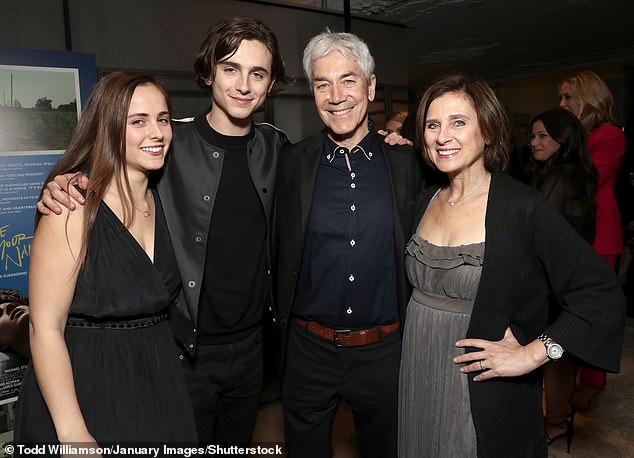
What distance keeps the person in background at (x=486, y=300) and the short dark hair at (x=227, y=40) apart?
0.69 meters

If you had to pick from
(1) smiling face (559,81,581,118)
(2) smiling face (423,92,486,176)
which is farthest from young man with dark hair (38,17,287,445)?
(1) smiling face (559,81,581,118)

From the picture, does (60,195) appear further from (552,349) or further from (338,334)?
(552,349)

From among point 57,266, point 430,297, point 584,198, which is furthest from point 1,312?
point 584,198

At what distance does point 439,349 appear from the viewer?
1760 mm

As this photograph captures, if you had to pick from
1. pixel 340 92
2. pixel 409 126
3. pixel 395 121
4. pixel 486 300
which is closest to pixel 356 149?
pixel 340 92

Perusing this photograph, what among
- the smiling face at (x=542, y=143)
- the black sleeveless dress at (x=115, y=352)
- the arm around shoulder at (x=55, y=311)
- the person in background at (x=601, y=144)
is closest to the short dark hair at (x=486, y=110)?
the black sleeveless dress at (x=115, y=352)

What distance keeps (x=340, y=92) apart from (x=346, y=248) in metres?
0.61

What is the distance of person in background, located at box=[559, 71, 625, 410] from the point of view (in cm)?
342

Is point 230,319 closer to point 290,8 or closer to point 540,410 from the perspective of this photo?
point 540,410

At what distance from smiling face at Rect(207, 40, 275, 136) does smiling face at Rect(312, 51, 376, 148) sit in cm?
23

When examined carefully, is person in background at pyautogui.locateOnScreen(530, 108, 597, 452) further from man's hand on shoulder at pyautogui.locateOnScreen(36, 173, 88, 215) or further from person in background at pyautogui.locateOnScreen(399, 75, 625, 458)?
man's hand on shoulder at pyautogui.locateOnScreen(36, 173, 88, 215)

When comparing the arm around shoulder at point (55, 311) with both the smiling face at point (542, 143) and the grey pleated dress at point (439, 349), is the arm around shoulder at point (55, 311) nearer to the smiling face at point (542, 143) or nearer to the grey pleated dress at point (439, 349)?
the grey pleated dress at point (439, 349)

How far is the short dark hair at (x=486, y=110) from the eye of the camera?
179 centimetres

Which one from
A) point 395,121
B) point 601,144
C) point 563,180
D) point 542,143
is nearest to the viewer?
point 563,180
